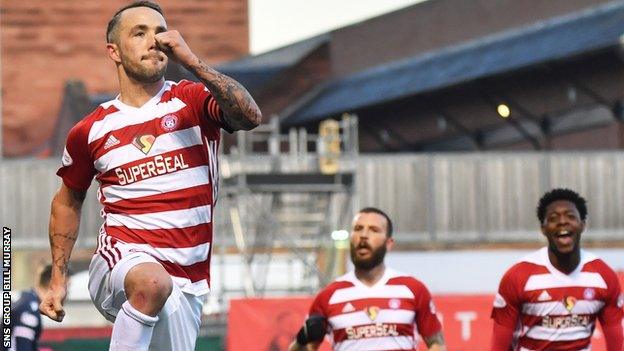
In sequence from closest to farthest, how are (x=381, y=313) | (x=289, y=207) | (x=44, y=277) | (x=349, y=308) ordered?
(x=381, y=313) → (x=349, y=308) → (x=44, y=277) → (x=289, y=207)

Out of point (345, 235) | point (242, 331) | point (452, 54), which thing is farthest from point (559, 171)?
point (242, 331)

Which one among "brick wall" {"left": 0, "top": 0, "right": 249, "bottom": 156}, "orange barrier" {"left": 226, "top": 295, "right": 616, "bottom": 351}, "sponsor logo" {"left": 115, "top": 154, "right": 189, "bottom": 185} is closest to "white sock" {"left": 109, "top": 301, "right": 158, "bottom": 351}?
"sponsor logo" {"left": 115, "top": 154, "right": 189, "bottom": 185}

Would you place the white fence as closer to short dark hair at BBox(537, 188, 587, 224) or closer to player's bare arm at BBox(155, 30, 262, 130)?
short dark hair at BBox(537, 188, 587, 224)

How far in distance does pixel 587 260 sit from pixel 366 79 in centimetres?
3194

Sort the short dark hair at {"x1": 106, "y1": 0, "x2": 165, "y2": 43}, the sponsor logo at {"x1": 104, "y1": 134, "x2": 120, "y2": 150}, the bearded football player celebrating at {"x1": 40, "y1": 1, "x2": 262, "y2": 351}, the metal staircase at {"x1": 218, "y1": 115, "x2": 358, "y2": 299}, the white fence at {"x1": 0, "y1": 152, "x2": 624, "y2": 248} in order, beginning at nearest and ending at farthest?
the bearded football player celebrating at {"x1": 40, "y1": 1, "x2": 262, "y2": 351} → the short dark hair at {"x1": 106, "y1": 0, "x2": 165, "y2": 43} → the sponsor logo at {"x1": 104, "y1": 134, "x2": 120, "y2": 150} → the metal staircase at {"x1": 218, "y1": 115, "x2": 358, "y2": 299} → the white fence at {"x1": 0, "y1": 152, "x2": 624, "y2": 248}

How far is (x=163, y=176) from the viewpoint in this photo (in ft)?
24.0

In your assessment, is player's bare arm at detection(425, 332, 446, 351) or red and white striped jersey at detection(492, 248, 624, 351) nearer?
red and white striped jersey at detection(492, 248, 624, 351)

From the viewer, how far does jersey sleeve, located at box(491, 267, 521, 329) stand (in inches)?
424

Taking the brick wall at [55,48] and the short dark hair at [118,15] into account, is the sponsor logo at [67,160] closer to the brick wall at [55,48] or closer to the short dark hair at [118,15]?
the short dark hair at [118,15]

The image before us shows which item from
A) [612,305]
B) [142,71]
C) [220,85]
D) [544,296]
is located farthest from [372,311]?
[220,85]

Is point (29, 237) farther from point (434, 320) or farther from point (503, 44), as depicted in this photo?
point (434, 320)

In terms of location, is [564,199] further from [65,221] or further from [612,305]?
[65,221]

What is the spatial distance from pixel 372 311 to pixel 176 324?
4.47 meters

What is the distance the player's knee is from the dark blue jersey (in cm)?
931
